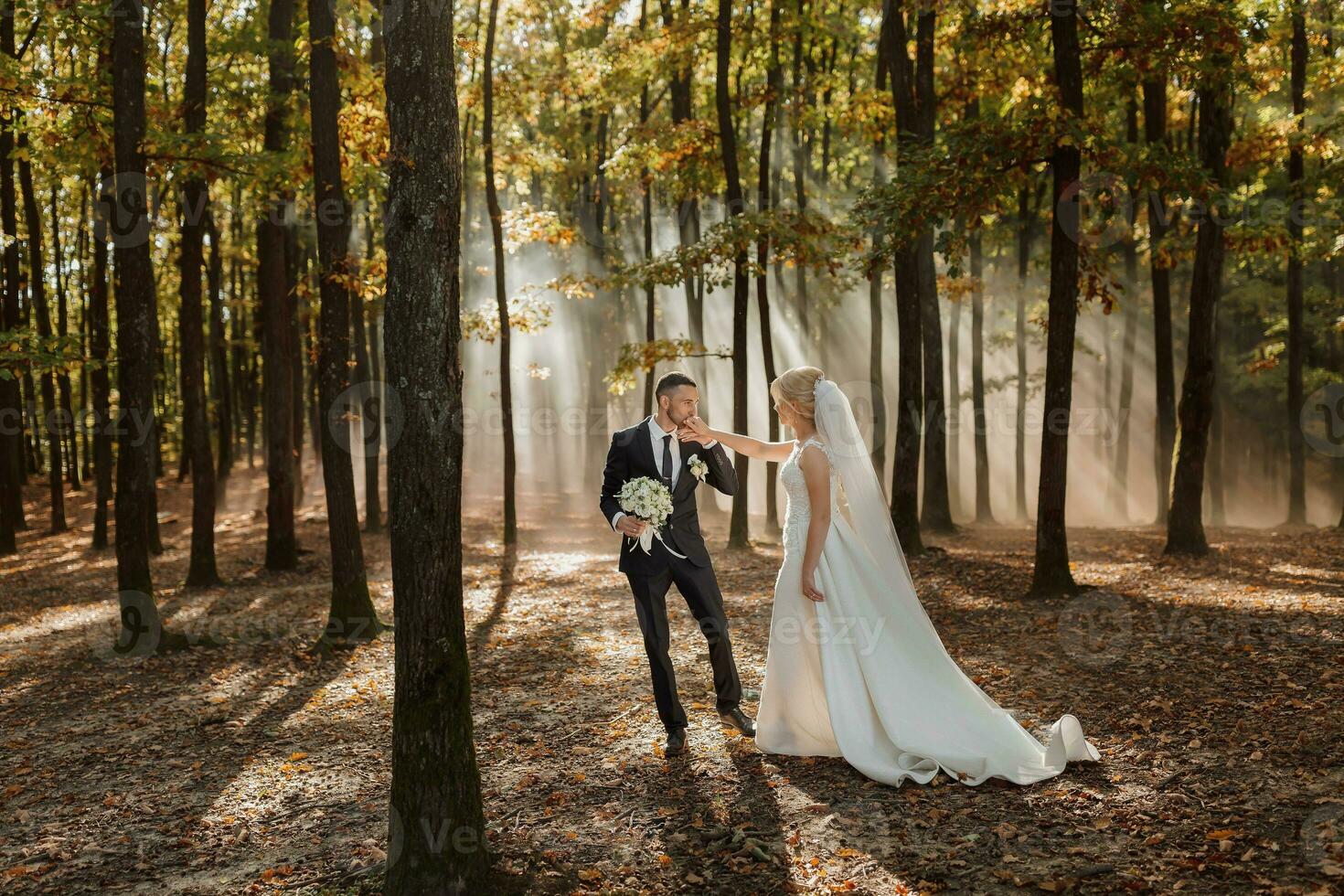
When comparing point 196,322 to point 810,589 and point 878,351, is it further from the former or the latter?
point 878,351

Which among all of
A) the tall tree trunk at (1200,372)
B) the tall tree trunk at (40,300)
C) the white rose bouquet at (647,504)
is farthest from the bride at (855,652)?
the tall tree trunk at (40,300)

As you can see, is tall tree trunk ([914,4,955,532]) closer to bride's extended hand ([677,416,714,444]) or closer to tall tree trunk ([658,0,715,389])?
tall tree trunk ([658,0,715,389])

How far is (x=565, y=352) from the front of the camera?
42.8 meters

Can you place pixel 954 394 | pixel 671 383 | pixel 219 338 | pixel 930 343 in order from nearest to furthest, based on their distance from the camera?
pixel 671 383 < pixel 930 343 < pixel 954 394 < pixel 219 338

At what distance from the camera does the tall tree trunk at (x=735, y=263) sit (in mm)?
16266

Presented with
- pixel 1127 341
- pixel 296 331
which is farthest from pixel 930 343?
pixel 296 331

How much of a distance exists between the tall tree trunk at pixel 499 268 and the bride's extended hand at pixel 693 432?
11199 mm

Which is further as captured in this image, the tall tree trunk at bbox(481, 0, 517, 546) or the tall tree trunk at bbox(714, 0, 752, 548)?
the tall tree trunk at bbox(481, 0, 517, 546)

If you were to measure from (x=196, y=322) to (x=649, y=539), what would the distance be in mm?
9705

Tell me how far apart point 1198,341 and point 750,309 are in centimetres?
2429

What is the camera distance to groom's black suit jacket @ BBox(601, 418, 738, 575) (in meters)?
6.62

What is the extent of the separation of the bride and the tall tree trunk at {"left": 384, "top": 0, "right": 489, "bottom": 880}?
2.46 metres

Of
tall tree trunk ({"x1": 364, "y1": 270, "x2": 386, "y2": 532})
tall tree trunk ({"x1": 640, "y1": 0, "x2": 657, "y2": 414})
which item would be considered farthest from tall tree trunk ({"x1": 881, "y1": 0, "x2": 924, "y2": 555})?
tall tree trunk ({"x1": 364, "y1": 270, "x2": 386, "y2": 532})

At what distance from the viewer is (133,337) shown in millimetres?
10258
